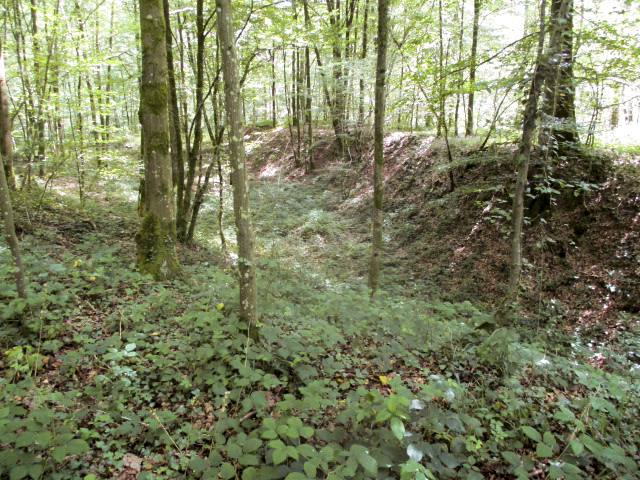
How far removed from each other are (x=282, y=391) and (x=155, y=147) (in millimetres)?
4350

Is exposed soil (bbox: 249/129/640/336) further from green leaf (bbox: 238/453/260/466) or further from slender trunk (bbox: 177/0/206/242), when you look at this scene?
green leaf (bbox: 238/453/260/466)

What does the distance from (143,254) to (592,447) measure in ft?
19.4

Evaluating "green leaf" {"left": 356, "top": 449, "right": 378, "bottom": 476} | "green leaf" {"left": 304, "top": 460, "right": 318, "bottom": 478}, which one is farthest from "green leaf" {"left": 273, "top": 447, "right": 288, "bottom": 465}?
"green leaf" {"left": 356, "top": 449, "right": 378, "bottom": 476}

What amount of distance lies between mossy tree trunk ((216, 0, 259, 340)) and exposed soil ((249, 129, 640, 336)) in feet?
14.1

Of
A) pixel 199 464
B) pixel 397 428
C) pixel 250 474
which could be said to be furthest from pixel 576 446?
pixel 199 464

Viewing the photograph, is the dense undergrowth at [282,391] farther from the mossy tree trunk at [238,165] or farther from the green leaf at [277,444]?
the mossy tree trunk at [238,165]

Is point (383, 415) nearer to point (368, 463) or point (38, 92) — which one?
point (368, 463)

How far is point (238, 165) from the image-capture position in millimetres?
3352

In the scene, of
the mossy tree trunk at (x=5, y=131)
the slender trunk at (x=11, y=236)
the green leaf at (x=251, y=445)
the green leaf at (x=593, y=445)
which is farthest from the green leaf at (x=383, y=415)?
the mossy tree trunk at (x=5, y=131)

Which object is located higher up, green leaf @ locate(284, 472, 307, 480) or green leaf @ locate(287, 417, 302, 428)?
green leaf @ locate(287, 417, 302, 428)

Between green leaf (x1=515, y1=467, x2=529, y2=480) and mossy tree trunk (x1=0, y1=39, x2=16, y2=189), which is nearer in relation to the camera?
green leaf (x1=515, y1=467, x2=529, y2=480)

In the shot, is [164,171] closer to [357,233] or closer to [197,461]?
[197,461]

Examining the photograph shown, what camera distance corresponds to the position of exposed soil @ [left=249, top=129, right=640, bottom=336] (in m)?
6.23

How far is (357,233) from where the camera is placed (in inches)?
465
